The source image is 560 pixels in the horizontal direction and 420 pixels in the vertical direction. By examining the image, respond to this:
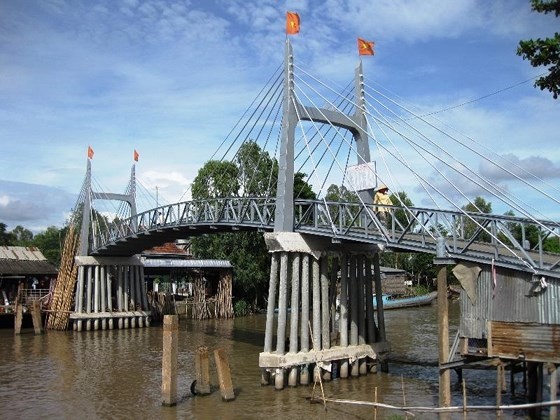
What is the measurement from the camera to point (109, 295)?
42375 mm

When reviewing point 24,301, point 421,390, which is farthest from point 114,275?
point 421,390

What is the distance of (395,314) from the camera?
2103 inches

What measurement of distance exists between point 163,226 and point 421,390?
1864 centimetres

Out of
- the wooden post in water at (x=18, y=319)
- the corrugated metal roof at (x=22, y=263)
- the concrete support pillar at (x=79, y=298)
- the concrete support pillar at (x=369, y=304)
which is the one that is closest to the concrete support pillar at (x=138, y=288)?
the concrete support pillar at (x=79, y=298)

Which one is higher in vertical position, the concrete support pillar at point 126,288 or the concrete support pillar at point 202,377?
the concrete support pillar at point 126,288

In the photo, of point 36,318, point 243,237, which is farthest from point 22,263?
point 243,237

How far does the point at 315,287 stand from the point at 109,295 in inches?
948

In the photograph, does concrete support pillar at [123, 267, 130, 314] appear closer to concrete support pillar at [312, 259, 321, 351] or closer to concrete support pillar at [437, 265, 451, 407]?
concrete support pillar at [312, 259, 321, 351]

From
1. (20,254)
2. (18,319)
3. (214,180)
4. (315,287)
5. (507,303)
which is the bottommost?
(18,319)

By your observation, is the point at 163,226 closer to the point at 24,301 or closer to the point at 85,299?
the point at 85,299

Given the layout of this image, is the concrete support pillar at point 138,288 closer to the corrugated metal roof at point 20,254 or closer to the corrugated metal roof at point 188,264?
the corrugated metal roof at point 188,264

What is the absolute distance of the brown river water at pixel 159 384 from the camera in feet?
61.0

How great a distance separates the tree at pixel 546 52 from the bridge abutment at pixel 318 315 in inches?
443

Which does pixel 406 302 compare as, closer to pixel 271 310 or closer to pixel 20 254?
pixel 20 254
